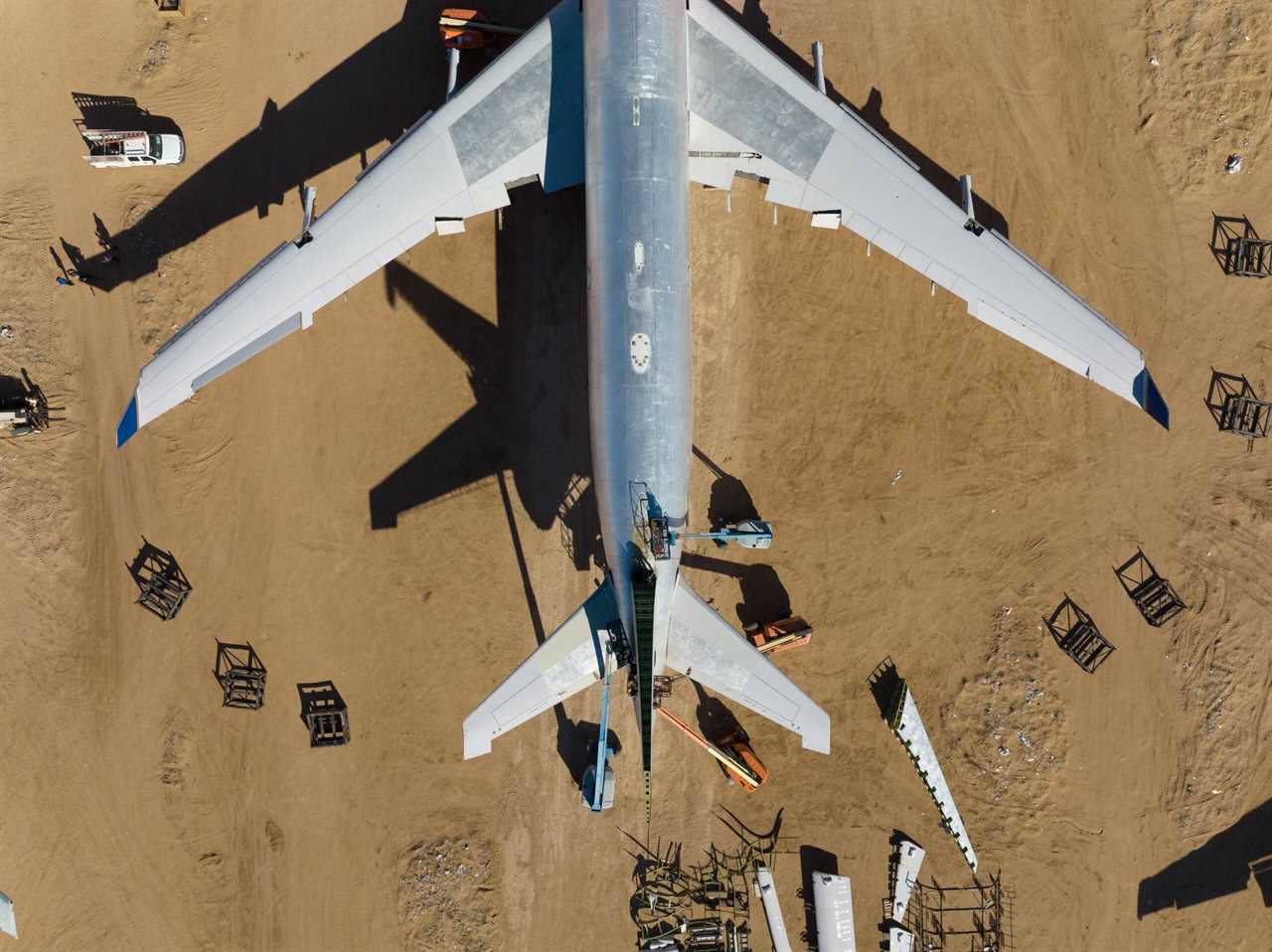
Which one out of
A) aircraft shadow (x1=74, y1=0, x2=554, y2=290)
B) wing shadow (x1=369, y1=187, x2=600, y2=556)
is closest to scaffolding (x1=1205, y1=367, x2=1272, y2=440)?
wing shadow (x1=369, y1=187, x2=600, y2=556)

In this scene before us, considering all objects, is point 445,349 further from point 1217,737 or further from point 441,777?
point 1217,737

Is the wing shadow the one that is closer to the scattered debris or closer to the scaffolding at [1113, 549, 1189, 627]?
the scattered debris

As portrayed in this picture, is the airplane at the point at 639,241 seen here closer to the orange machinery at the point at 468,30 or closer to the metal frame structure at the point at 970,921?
the orange machinery at the point at 468,30

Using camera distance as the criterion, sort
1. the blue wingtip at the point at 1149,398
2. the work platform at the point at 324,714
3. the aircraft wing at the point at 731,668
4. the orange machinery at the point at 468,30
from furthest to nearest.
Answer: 1. the work platform at the point at 324,714
2. the orange machinery at the point at 468,30
3. the aircraft wing at the point at 731,668
4. the blue wingtip at the point at 1149,398

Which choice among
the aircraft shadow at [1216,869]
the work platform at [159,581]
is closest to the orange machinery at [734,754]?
the aircraft shadow at [1216,869]

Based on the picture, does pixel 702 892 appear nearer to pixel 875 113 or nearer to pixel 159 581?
pixel 159 581
